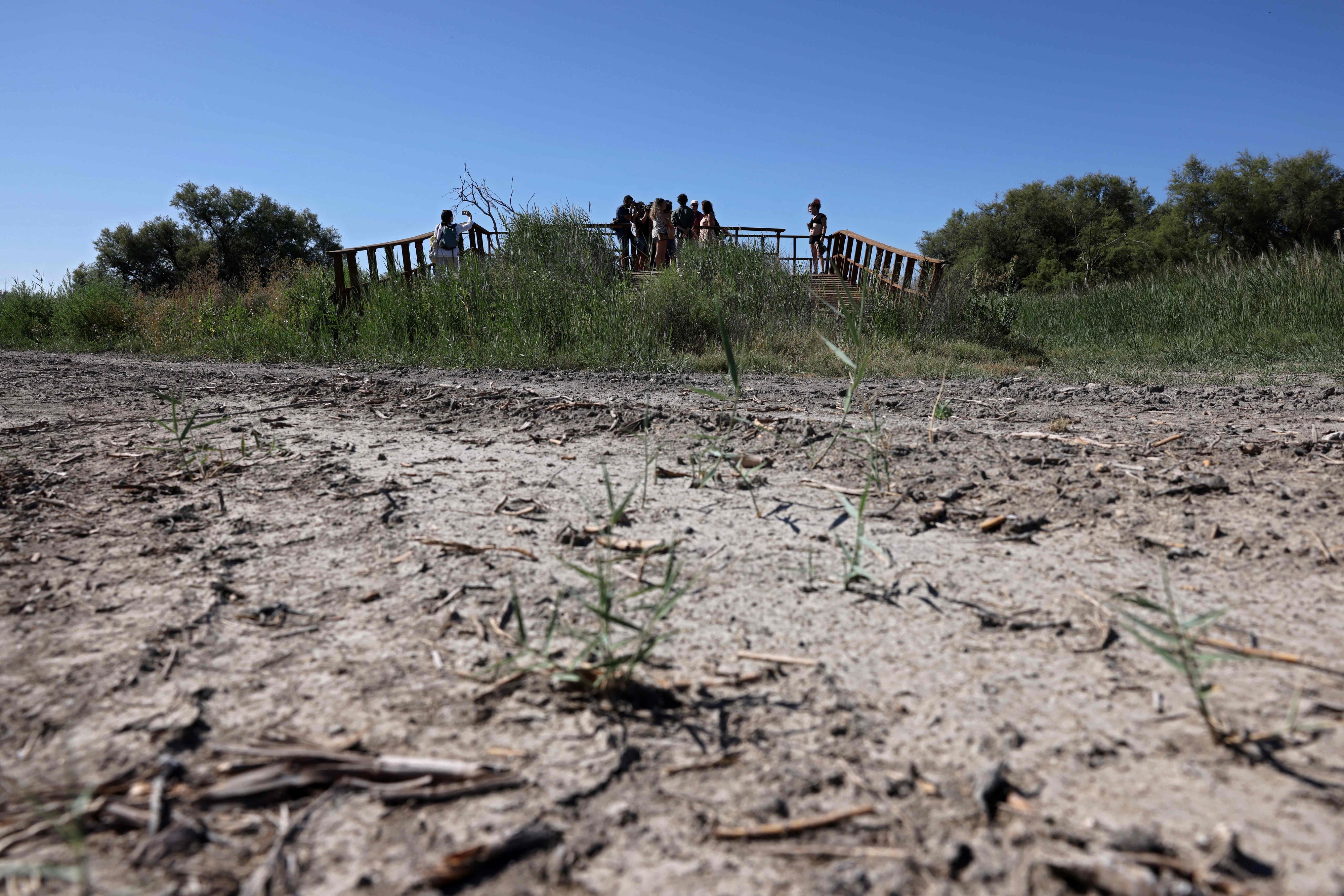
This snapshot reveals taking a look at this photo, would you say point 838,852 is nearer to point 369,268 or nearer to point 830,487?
point 830,487

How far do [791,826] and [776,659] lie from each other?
1.62ft

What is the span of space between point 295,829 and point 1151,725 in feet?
4.77

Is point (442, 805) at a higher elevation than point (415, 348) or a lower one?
lower

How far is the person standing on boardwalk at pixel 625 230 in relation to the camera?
11781mm

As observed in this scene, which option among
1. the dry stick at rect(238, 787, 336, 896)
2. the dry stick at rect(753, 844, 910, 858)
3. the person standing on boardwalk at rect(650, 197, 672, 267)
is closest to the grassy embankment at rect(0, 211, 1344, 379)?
the person standing on boardwalk at rect(650, 197, 672, 267)

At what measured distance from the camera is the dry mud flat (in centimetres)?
109

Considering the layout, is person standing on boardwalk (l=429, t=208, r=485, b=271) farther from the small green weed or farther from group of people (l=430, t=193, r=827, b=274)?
the small green weed

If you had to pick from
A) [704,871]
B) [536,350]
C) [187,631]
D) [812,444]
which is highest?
[536,350]

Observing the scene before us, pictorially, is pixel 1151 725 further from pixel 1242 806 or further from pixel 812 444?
pixel 812 444

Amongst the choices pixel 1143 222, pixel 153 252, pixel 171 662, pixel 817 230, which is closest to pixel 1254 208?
pixel 1143 222

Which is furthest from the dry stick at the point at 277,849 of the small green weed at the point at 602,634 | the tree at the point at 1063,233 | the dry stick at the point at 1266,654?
the tree at the point at 1063,233

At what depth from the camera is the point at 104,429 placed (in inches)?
156

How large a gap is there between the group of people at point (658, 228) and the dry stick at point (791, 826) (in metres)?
10.6

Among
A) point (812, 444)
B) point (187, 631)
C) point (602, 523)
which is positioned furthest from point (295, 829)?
point (812, 444)
